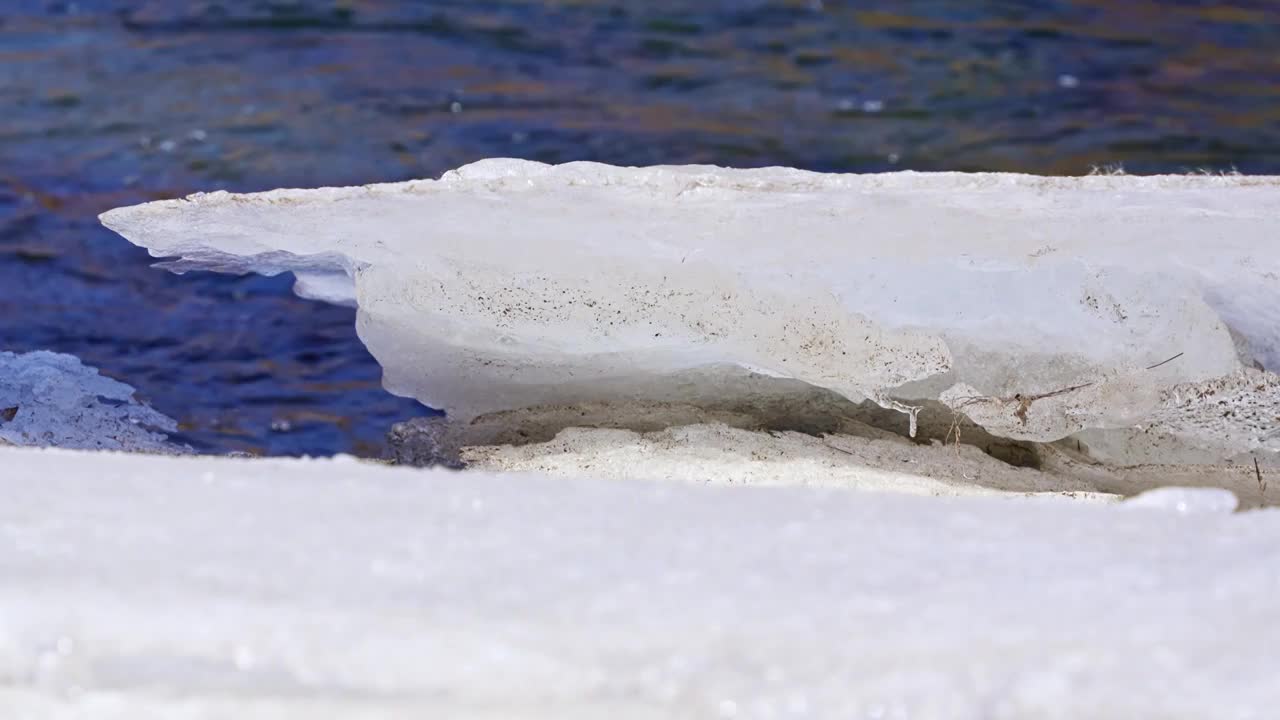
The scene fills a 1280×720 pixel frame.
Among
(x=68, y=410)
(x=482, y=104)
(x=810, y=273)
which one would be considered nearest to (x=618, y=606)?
(x=810, y=273)

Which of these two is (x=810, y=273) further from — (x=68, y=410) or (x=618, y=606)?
(x=68, y=410)

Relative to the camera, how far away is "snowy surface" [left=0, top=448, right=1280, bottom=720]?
451 mm

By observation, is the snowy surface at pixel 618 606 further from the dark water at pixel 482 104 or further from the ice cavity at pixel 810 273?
the dark water at pixel 482 104

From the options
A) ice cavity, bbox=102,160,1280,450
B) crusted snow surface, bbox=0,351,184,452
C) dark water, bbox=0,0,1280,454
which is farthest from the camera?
dark water, bbox=0,0,1280,454

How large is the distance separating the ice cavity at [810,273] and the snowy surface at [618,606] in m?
0.44

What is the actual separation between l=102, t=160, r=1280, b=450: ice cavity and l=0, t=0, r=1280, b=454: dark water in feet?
6.11

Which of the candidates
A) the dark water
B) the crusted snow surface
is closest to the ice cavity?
the crusted snow surface

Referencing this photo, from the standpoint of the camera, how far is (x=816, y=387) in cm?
128

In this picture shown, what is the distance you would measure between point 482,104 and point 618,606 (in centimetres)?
359

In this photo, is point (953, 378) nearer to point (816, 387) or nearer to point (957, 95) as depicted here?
point (816, 387)

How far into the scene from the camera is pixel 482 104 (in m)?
3.93

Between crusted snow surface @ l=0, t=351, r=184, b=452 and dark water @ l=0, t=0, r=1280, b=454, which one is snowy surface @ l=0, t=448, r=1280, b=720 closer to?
crusted snow surface @ l=0, t=351, r=184, b=452

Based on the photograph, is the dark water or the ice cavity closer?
the ice cavity

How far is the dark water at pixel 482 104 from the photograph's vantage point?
3201 millimetres
